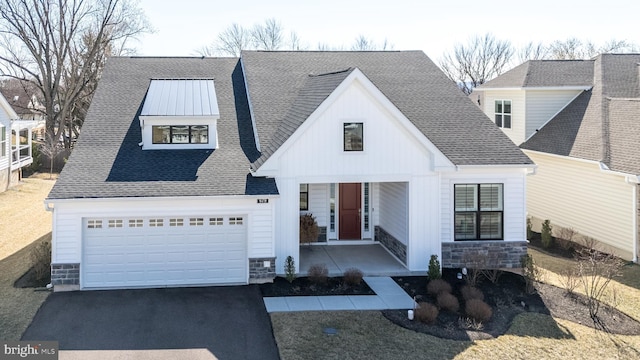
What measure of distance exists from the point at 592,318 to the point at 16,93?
62.4 metres

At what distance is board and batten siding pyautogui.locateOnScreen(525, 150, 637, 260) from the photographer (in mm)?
17641

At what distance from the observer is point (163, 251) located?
1472 cm

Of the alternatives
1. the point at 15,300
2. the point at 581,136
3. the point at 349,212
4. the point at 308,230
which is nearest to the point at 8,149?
the point at 15,300

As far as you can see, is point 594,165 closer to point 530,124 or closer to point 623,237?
point 623,237

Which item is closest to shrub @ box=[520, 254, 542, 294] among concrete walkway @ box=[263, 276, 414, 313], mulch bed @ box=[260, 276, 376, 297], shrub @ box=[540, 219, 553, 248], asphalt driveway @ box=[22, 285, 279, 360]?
concrete walkway @ box=[263, 276, 414, 313]

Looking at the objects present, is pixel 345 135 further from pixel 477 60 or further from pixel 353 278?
pixel 477 60

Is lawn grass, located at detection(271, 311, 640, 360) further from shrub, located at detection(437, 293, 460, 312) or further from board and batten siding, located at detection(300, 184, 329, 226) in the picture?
board and batten siding, located at detection(300, 184, 329, 226)

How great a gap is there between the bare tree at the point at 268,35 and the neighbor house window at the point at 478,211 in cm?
4910

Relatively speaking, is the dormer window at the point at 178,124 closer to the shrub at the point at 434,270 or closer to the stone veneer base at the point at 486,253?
the shrub at the point at 434,270

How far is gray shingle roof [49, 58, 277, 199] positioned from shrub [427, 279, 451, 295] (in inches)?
190

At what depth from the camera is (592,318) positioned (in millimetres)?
12875

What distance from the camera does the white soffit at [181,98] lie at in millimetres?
16969

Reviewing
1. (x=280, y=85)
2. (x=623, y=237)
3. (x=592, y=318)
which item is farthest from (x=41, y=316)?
(x=623, y=237)

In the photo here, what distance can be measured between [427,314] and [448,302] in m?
1.11
